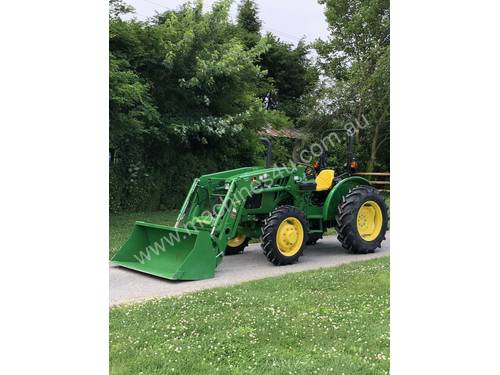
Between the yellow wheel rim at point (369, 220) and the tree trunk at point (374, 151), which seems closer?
the yellow wheel rim at point (369, 220)

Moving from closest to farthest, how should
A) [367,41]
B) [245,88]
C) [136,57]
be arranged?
[136,57] → [245,88] → [367,41]

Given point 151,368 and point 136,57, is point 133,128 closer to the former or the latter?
point 136,57

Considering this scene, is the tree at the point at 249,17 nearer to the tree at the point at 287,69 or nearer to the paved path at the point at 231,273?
the tree at the point at 287,69

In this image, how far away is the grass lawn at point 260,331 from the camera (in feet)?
11.4

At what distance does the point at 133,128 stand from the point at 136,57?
212 cm

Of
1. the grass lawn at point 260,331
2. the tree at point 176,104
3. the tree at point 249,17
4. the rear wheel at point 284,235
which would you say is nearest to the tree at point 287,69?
the tree at point 249,17

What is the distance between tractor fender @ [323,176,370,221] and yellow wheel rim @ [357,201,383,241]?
1.18 ft

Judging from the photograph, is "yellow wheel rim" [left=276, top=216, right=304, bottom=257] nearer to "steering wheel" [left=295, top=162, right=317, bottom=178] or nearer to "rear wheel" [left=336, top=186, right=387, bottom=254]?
"rear wheel" [left=336, top=186, right=387, bottom=254]

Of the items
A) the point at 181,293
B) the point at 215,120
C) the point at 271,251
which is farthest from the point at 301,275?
the point at 215,120

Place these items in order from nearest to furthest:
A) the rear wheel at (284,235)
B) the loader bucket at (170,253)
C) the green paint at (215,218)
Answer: the loader bucket at (170,253), the green paint at (215,218), the rear wheel at (284,235)

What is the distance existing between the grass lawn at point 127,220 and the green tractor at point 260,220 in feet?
6.17

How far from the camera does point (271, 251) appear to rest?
6.78 meters

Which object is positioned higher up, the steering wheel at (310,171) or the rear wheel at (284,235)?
the steering wheel at (310,171)

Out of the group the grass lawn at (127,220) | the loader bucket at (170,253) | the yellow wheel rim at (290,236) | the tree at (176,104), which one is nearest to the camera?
the loader bucket at (170,253)
